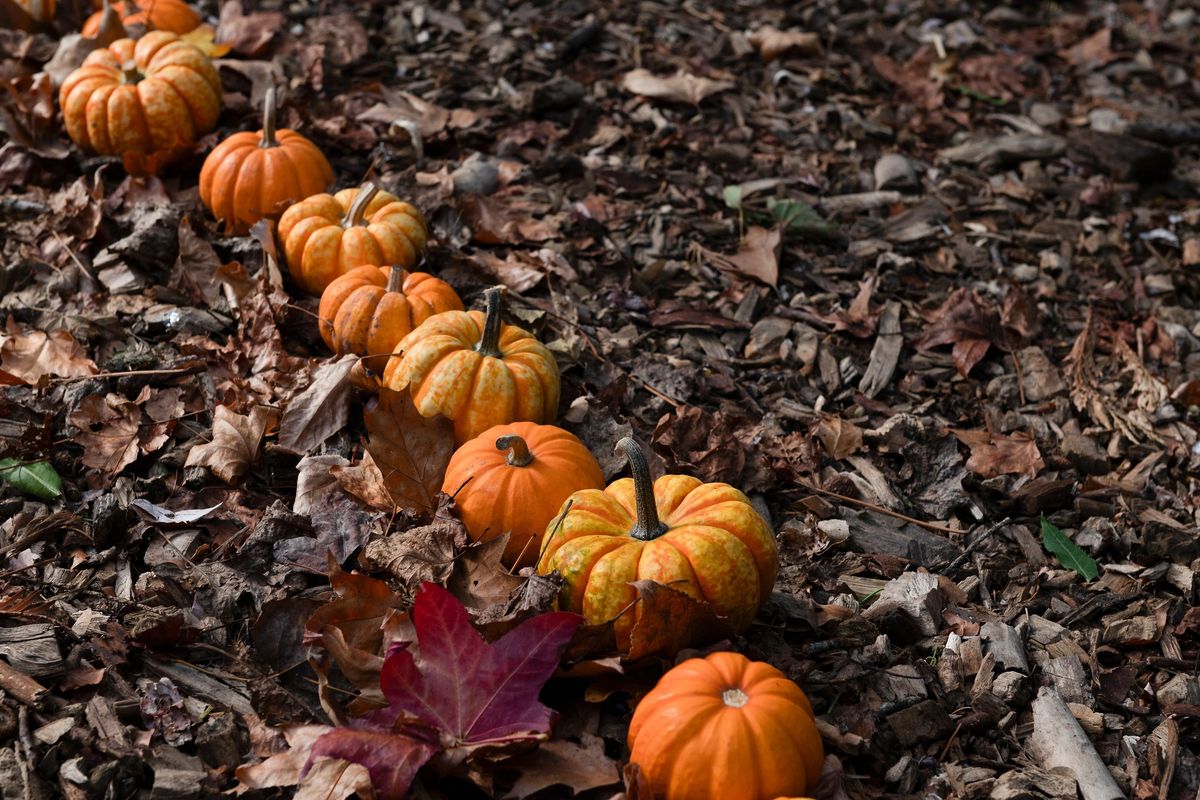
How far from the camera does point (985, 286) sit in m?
5.08

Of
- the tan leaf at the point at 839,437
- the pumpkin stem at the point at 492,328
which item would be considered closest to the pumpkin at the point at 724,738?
the pumpkin stem at the point at 492,328

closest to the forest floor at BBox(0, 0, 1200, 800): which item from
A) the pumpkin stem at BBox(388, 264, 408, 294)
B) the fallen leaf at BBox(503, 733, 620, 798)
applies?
the fallen leaf at BBox(503, 733, 620, 798)

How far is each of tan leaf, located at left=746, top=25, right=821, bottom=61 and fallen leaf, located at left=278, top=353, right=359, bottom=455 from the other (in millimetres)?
3651

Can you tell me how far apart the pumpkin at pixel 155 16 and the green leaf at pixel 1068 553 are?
16.4 feet

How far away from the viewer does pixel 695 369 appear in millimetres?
4418

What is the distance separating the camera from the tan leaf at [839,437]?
414cm

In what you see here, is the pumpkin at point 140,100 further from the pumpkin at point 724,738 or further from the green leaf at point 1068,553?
the green leaf at point 1068,553

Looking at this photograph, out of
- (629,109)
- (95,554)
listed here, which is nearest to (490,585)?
(95,554)

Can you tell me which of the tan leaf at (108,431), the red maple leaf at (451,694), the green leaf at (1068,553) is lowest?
the green leaf at (1068,553)

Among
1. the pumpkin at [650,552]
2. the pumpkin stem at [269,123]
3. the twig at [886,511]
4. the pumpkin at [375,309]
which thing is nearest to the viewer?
the pumpkin at [650,552]

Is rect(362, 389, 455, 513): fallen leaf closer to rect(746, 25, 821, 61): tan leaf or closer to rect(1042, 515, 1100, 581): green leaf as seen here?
rect(1042, 515, 1100, 581): green leaf

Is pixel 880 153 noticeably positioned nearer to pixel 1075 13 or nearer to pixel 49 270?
pixel 1075 13

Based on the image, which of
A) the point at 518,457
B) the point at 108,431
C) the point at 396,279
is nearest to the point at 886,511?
the point at 518,457

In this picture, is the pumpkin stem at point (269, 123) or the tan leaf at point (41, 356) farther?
the pumpkin stem at point (269, 123)
